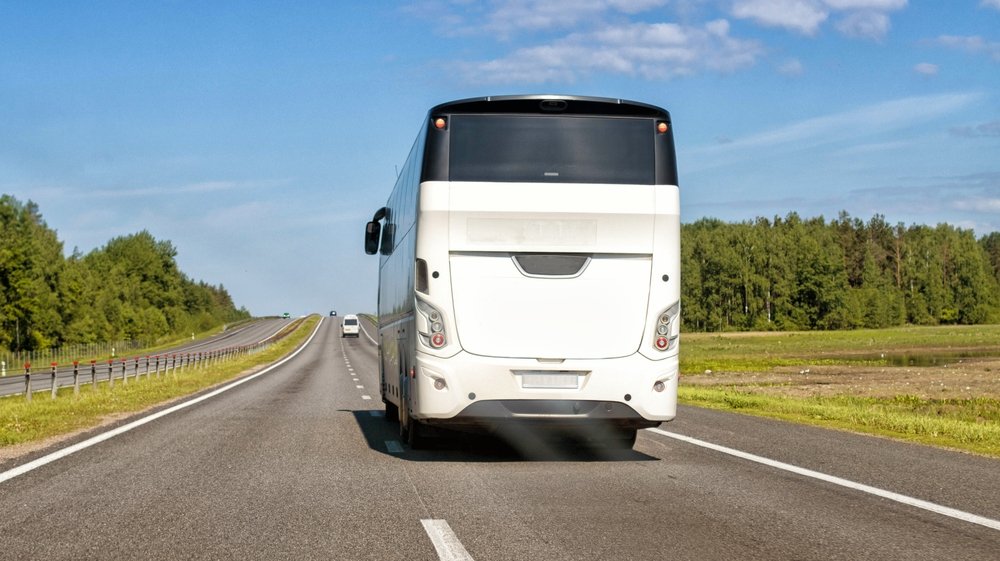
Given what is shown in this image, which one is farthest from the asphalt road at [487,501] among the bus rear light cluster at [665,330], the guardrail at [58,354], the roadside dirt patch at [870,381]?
the guardrail at [58,354]

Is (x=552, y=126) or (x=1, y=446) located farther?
(x=1, y=446)

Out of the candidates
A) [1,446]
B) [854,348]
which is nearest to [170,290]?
[854,348]

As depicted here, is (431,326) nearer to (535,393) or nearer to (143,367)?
(535,393)

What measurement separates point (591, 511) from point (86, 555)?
331 centimetres

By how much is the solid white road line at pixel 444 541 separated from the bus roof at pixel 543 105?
15.4 feet

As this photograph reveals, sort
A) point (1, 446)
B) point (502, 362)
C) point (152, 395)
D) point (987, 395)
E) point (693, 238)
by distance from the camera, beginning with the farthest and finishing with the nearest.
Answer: point (693, 238)
point (987, 395)
point (152, 395)
point (1, 446)
point (502, 362)

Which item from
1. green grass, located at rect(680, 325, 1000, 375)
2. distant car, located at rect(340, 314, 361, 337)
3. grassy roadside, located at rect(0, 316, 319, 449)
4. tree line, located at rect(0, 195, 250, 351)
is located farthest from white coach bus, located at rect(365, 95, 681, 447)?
distant car, located at rect(340, 314, 361, 337)

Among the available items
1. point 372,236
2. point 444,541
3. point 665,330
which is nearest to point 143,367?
point 372,236

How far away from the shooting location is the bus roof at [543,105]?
1054 centimetres

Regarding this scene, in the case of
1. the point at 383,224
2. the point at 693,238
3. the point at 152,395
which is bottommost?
the point at 152,395

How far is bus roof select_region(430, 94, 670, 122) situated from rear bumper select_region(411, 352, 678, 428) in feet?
7.78

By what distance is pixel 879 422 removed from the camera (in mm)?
16016

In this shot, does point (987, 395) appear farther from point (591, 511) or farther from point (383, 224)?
point (591, 511)

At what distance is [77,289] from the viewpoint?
112 m
